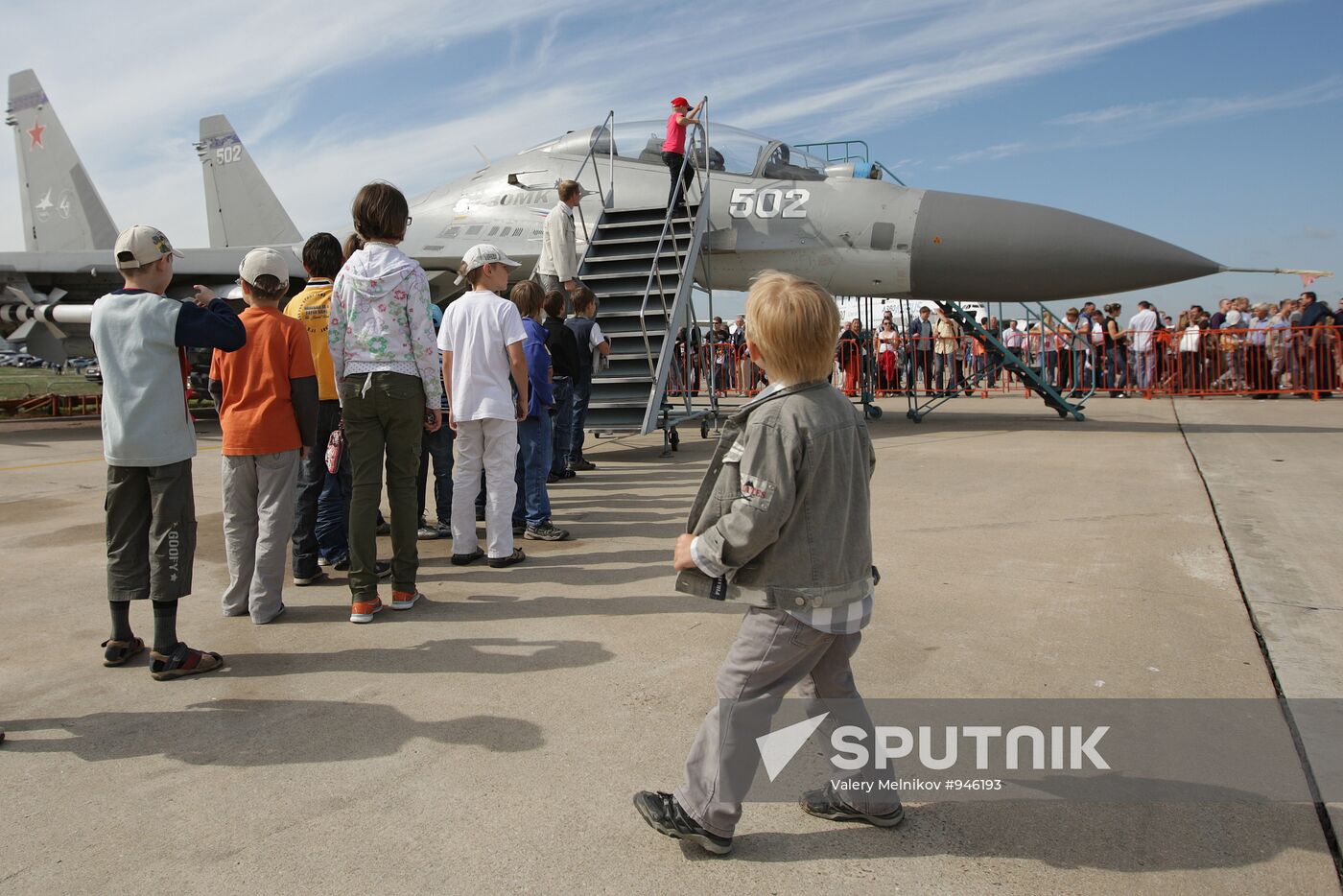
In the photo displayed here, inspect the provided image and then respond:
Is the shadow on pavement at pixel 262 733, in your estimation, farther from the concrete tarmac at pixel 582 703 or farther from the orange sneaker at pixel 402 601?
the orange sneaker at pixel 402 601

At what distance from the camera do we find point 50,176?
682 inches

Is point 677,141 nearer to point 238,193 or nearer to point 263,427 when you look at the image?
point 263,427

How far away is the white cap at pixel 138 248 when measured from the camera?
3.35m

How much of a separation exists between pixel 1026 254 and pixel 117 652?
30.3 feet

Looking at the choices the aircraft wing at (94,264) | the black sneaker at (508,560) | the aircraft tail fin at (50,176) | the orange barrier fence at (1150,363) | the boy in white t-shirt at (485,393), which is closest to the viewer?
the boy in white t-shirt at (485,393)

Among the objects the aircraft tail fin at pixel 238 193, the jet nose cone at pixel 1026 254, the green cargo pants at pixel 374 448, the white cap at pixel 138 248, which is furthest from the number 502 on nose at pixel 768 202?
the aircraft tail fin at pixel 238 193

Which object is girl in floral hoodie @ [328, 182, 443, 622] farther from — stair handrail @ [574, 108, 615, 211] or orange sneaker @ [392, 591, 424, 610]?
stair handrail @ [574, 108, 615, 211]

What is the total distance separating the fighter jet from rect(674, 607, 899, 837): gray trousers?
251 inches

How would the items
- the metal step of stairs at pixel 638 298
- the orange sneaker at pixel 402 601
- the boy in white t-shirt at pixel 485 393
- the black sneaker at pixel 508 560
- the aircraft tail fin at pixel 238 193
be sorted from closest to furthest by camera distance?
the orange sneaker at pixel 402 601
the boy in white t-shirt at pixel 485 393
the black sneaker at pixel 508 560
the metal step of stairs at pixel 638 298
the aircraft tail fin at pixel 238 193

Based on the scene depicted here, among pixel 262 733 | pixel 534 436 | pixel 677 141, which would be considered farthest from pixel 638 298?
pixel 262 733

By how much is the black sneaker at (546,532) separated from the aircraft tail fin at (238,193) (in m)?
15.4

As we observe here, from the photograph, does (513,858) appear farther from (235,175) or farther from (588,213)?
(235,175)

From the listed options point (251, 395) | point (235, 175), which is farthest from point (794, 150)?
point (235, 175)

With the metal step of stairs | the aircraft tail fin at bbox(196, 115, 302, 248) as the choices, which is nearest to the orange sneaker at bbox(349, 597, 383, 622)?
the metal step of stairs
